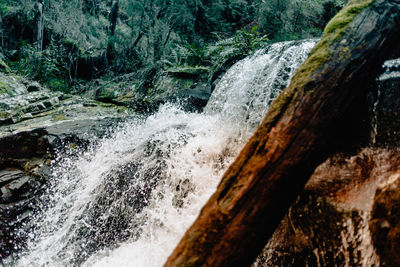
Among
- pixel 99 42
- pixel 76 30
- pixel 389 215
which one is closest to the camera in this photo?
pixel 389 215

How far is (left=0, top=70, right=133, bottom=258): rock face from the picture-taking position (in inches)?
162

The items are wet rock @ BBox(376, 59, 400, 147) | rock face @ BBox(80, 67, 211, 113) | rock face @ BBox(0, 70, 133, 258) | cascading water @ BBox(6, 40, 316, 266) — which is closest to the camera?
wet rock @ BBox(376, 59, 400, 147)

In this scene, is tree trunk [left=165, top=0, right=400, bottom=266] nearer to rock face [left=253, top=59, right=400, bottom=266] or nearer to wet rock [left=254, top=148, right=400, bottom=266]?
rock face [left=253, top=59, right=400, bottom=266]

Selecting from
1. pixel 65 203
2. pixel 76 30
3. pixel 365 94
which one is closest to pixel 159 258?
pixel 65 203

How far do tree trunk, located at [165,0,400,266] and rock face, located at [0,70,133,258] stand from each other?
152 inches

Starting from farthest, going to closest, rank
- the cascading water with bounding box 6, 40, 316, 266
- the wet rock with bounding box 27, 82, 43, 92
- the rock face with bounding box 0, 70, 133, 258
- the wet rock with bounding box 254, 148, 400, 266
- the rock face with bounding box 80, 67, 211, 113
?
the wet rock with bounding box 27, 82, 43, 92 → the rock face with bounding box 80, 67, 211, 113 → the rock face with bounding box 0, 70, 133, 258 → the cascading water with bounding box 6, 40, 316, 266 → the wet rock with bounding box 254, 148, 400, 266

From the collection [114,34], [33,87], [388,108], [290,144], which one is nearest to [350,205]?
[290,144]

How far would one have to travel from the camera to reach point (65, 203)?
4.17 m

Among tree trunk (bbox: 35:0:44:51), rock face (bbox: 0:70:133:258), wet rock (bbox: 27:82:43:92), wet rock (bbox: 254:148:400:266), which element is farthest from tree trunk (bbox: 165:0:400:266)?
tree trunk (bbox: 35:0:44:51)

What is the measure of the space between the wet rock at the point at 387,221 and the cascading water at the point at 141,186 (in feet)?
6.91

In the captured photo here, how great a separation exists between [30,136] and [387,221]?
609cm

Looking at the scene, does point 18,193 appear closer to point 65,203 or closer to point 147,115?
point 65,203

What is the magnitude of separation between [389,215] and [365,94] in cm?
118

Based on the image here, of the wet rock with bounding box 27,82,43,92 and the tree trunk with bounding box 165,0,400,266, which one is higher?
the tree trunk with bounding box 165,0,400,266
